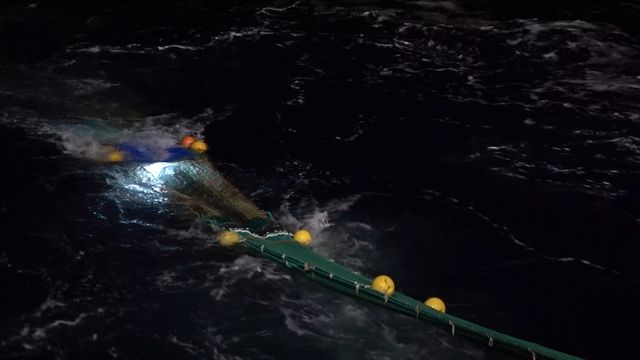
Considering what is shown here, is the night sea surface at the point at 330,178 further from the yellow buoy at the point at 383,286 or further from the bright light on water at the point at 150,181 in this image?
the yellow buoy at the point at 383,286

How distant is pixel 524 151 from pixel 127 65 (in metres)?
9.92

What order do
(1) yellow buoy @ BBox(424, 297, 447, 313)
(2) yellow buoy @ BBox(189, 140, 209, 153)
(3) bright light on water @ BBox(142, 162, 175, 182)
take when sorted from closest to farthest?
(1) yellow buoy @ BBox(424, 297, 447, 313)
(3) bright light on water @ BBox(142, 162, 175, 182)
(2) yellow buoy @ BBox(189, 140, 209, 153)

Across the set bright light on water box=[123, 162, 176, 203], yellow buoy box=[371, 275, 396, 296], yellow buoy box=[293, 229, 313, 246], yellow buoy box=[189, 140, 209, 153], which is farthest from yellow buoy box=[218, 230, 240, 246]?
yellow buoy box=[189, 140, 209, 153]

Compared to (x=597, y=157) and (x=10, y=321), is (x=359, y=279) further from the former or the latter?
(x=597, y=157)

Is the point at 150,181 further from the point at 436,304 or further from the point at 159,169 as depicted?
the point at 436,304

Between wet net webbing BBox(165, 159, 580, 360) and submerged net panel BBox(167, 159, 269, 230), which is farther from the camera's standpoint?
submerged net panel BBox(167, 159, 269, 230)

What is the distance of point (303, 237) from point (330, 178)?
2.12 metres

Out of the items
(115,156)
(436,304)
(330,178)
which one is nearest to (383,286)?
(436,304)

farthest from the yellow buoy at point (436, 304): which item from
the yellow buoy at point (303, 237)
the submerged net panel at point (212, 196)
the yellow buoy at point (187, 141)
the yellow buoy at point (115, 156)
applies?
the yellow buoy at point (115, 156)

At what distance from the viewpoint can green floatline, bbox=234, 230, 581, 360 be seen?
19.2 feet

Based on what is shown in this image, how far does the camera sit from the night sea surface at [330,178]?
662 centimetres

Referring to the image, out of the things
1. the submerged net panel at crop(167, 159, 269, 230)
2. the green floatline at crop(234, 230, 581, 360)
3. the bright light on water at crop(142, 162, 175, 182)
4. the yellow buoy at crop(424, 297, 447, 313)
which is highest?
the bright light on water at crop(142, 162, 175, 182)

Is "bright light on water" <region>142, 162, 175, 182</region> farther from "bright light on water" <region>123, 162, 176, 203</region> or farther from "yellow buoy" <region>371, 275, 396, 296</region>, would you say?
"yellow buoy" <region>371, 275, 396, 296</region>

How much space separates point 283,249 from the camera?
7.21 meters
